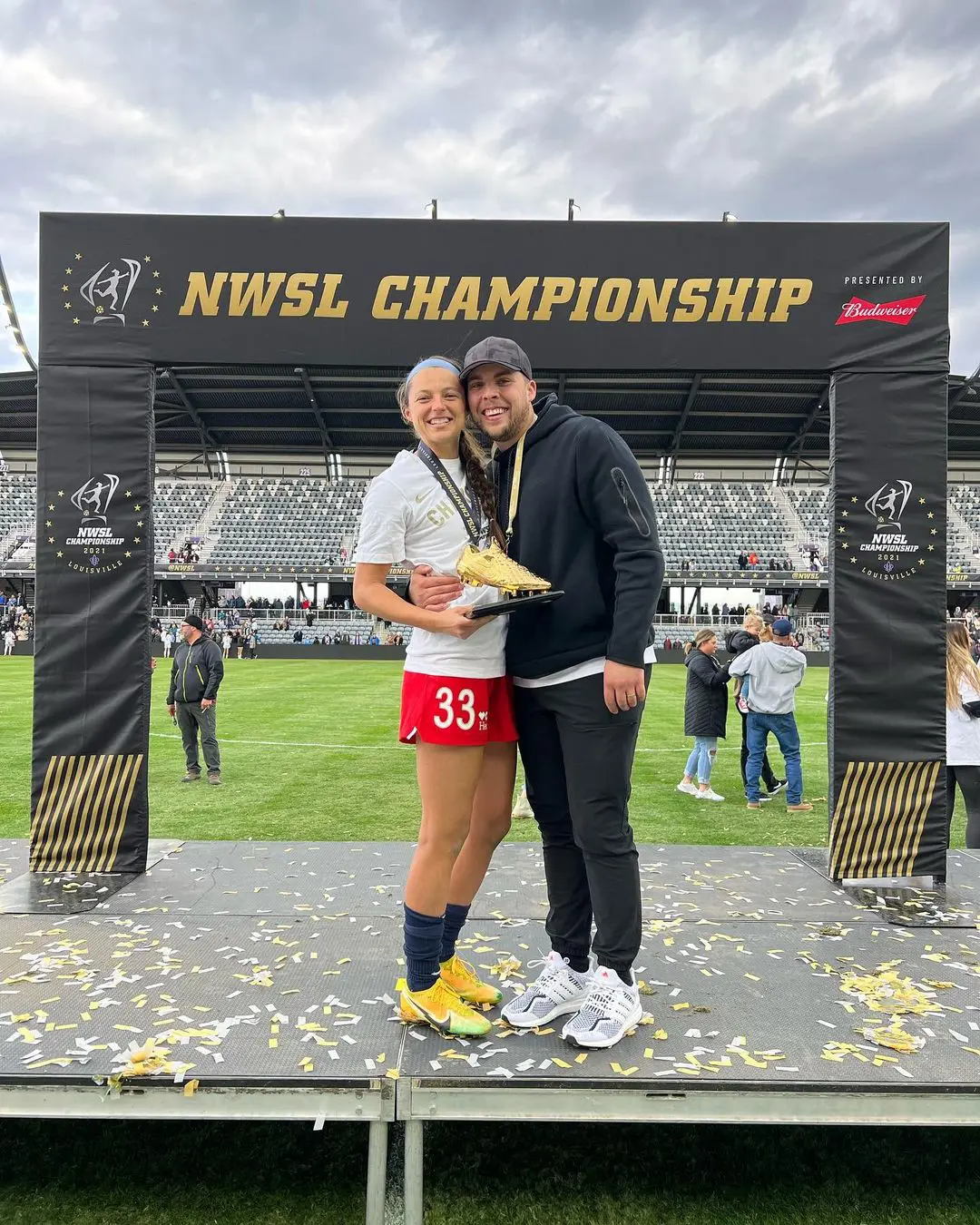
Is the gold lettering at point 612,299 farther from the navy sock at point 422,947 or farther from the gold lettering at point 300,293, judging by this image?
the navy sock at point 422,947

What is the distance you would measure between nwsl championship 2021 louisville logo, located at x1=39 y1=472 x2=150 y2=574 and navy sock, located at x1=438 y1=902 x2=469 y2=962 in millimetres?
2752

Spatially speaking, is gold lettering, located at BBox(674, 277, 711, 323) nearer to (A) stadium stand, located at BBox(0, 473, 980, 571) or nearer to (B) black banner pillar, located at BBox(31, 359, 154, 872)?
(B) black banner pillar, located at BBox(31, 359, 154, 872)

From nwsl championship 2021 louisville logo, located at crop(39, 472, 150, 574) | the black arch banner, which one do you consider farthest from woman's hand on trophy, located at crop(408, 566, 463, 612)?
nwsl championship 2021 louisville logo, located at crop(39, 472, 150, 574)

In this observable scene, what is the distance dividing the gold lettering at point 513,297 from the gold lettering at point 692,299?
0.77m

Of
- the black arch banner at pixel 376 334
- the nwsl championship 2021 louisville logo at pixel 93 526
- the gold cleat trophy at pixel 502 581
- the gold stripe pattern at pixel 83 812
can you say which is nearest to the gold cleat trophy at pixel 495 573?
the gold cleat trophy at pixel 502 581

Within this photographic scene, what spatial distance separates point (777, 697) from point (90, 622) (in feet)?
17.7

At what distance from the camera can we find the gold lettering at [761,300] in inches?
172

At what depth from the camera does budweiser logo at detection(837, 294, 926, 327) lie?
14.3ft

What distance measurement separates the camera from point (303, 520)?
38594 millimetres

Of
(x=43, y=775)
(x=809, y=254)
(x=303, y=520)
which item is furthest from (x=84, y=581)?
(x=303, y=520)

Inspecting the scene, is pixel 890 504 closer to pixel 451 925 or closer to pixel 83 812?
pixel 451 925

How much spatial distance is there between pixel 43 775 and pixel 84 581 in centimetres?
104

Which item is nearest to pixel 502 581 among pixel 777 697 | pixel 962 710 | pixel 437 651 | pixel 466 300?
pixel 437 651

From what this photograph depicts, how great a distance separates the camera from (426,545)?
101 inches
